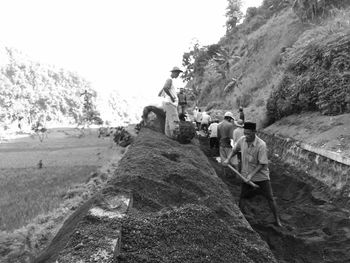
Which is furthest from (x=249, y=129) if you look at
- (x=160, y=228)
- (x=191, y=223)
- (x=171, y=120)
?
(x=171, y=120)

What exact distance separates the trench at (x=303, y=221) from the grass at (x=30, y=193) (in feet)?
16.7

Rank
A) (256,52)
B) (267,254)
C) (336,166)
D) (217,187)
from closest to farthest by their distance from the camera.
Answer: (267,254)
(217,187)
(336,166)
(256,52)

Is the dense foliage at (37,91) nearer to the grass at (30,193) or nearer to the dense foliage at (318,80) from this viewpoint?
the grass at (30,193)

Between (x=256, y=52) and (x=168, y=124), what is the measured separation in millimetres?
30131

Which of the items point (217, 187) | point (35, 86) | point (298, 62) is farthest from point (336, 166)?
point (35, 86)

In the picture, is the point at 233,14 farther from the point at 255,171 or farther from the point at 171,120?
the point at 255,171

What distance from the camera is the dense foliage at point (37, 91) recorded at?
100 m

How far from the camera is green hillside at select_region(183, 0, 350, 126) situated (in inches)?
528

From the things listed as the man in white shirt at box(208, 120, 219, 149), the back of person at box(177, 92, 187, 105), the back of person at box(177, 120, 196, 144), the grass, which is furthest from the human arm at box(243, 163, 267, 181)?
the back of person at box(177, 92, 187, 105)

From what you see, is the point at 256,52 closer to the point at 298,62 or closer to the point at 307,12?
the point at 307,12

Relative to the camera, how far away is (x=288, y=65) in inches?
734

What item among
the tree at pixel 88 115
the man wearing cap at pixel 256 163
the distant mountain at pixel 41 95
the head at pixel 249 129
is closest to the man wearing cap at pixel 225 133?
the man wearing cap at pixel 256 163

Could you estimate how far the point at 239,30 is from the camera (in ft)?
184

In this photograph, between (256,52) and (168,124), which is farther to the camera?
(256,52)
